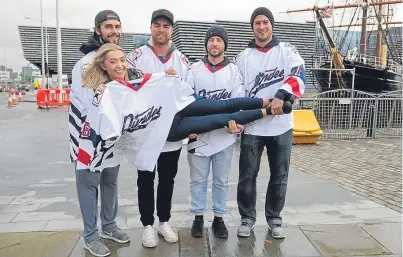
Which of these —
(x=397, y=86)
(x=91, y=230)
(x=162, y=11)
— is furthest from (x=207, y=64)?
(x=397, y=86)

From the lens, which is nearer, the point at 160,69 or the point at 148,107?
the point at 148,107

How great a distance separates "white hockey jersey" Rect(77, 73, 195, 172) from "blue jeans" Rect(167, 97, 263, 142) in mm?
105

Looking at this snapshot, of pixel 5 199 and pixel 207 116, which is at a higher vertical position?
pixel 207 116

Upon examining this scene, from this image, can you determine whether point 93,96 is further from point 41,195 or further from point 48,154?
point 48,154

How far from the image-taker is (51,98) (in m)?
23.4

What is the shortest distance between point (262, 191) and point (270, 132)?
2101mm

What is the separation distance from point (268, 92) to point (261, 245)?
1.39 m

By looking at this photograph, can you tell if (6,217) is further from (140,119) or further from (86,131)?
(140,119)

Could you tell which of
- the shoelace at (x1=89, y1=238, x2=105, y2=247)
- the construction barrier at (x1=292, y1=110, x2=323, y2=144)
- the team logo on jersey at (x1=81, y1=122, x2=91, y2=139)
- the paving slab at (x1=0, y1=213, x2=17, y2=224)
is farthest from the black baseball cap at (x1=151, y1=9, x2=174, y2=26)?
the construction barrier at (x1=292, y1=110, x2=323, y2=144)

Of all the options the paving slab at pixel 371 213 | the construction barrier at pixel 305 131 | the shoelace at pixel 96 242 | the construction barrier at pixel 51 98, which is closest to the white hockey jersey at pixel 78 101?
the shoelace at pixel 96 242

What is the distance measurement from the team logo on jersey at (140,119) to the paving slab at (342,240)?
1.85 meters

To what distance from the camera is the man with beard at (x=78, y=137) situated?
10.7 ft

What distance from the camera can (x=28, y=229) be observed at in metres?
4.02

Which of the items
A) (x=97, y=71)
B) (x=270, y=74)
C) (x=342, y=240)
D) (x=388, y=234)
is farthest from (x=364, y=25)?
(x=97, y=71)
